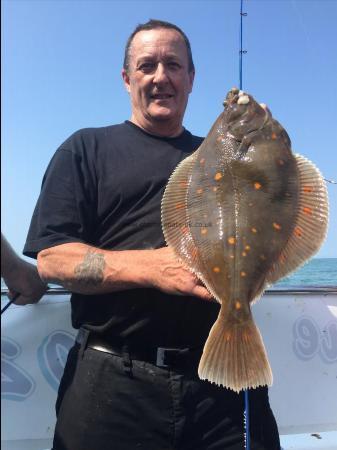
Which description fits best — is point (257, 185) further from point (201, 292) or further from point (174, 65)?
point (174, 65)

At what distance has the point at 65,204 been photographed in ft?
7.11

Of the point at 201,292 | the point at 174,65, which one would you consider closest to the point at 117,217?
the point at 201,292

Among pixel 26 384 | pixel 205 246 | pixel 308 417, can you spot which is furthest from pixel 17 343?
pixel 308 417

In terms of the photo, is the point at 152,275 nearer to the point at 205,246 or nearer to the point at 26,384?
the point at 205,246

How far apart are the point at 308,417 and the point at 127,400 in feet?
6.02

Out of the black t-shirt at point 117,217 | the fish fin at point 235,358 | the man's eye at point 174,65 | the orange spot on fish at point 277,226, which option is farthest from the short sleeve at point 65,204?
the orange spot on fish at point 277,226

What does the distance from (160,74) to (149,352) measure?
5.25 ft

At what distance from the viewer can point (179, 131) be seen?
2.64 metres

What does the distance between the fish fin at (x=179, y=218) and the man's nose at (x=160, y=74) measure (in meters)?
0.62

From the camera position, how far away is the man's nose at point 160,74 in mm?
2455

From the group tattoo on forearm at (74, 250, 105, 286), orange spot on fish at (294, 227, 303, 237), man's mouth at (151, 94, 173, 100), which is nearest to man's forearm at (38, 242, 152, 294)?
tattoo on forearm at (74, 250, 105, 286)

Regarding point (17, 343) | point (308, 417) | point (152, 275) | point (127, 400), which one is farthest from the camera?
point (308, 417)

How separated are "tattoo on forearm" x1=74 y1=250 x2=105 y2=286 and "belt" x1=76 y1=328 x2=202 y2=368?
34 centimetres

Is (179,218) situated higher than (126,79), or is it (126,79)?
(126,79)
